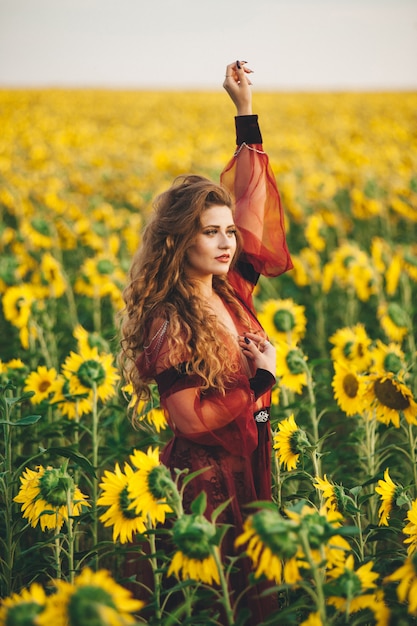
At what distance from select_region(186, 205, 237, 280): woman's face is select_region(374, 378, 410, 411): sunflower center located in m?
0.68

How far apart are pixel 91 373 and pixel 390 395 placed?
112cm

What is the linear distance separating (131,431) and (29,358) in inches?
27.1

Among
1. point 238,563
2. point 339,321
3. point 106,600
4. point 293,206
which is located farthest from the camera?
point 293,206

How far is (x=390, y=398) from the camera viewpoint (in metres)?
2.28

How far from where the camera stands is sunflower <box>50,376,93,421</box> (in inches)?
103

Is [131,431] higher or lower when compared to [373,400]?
lower

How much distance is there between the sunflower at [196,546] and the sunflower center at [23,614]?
0.36 meters

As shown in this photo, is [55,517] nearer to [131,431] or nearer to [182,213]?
[182,213]

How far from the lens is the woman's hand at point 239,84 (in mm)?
2289

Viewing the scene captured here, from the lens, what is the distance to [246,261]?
238cm

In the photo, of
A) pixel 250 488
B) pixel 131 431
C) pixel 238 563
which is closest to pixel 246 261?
pixel 250 488

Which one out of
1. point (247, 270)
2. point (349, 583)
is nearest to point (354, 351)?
point (247, 270)

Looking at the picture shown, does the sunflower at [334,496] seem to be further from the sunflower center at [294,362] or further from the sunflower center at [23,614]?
the sunflower center at [23,614]

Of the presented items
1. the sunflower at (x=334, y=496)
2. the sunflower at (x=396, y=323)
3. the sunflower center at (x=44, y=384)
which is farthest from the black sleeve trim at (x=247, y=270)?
the sunflower at (x=396, y=323)
